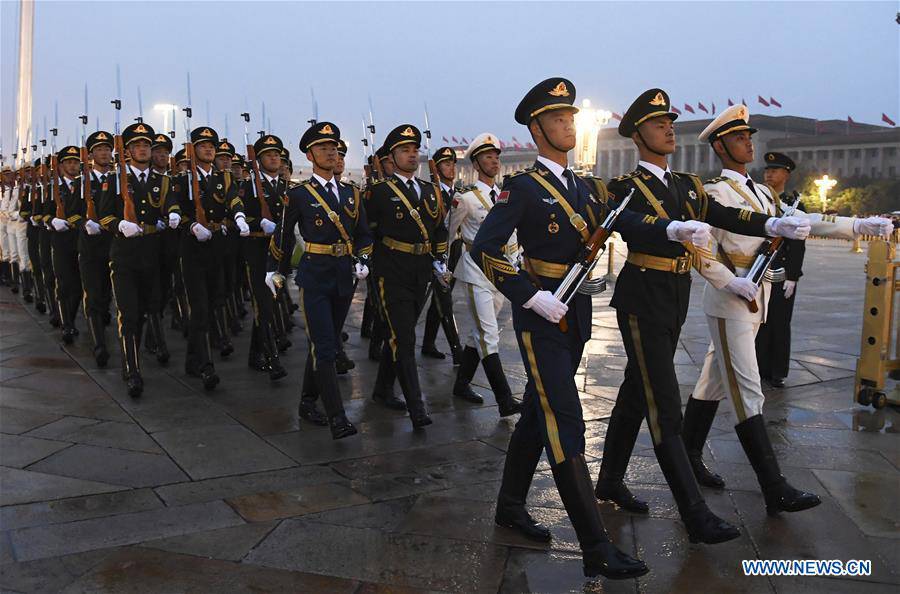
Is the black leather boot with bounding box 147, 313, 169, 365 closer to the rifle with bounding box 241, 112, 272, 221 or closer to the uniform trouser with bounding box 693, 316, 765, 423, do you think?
the rifle with bounding box 241, 112, 272, 221

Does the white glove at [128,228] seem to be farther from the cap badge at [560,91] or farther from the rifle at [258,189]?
the cap badge at [560,91]

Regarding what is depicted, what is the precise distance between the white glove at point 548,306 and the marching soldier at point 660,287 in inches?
25.4

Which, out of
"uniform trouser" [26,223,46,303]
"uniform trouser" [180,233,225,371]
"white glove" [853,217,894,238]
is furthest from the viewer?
"uniform trouser" [26,223,46,303]

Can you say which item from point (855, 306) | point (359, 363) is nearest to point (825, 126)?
point (855, 306)

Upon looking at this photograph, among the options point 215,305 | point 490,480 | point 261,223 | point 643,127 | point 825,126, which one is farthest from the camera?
point 825,126

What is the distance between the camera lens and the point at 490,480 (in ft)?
16.5

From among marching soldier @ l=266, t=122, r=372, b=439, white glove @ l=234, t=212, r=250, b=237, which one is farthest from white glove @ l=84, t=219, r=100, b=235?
marching soldier @ l=266, t=122, r=372, b=439

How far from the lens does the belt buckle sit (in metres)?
3.96

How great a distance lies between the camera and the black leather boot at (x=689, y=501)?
392 centimetres

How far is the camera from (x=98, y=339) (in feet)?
26.8

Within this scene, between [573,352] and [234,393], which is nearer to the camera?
[573,352]

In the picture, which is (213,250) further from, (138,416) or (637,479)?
(637,479)

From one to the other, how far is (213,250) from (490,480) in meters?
4.54

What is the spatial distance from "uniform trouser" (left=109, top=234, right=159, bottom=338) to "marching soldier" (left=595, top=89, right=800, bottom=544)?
4466 millimetres
